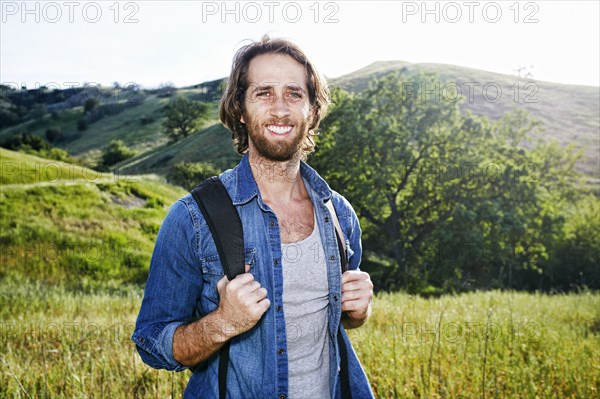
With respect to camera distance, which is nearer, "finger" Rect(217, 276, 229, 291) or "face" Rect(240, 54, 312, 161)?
"finger" Rect(217, 276, 229, 291)

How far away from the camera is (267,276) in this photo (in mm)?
1949

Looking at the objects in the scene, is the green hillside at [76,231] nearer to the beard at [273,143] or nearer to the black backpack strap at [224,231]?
the beard at [273,143]

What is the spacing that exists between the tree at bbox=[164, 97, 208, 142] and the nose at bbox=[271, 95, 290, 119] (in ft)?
250

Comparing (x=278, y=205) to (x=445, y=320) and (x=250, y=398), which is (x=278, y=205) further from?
(x=445, y=320)

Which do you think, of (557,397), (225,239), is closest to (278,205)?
(225,239)

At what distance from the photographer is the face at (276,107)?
87.1 inches

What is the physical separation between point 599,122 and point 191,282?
8584 centimetres

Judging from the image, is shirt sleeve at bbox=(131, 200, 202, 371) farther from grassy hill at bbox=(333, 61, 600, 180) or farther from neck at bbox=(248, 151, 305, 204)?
grassy hill at bbox=(333, 61, 600, 180)

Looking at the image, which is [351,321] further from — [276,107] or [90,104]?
[90,104]

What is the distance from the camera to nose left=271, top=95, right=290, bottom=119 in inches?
86.7

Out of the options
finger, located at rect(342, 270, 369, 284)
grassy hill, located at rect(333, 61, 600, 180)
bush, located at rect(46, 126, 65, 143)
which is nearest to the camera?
finger, located at rect(342, 270, 369, 284)

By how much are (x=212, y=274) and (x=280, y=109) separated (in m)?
0.88

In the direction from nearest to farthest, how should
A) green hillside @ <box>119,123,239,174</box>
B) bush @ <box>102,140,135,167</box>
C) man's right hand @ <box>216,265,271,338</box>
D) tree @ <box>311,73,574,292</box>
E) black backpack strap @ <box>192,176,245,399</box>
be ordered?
man's right hand @ <box>216,265,271,338</box> < black backpack strap @ <box>192,176,245,399</box> < tree @ <box>311,73,574,292</box> < green hillside @ <box>119,123,239,174</box> < bush @ <box>102,140,135,167</box>

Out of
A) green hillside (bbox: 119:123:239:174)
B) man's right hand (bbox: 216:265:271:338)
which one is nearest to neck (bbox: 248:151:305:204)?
man's right hand (bbox: 216:265:271:338)
